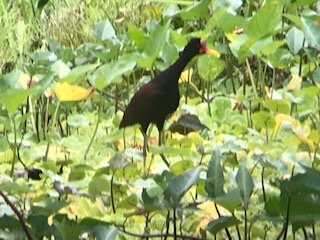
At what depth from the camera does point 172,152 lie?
109 cm

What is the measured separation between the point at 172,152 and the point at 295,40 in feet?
1.60

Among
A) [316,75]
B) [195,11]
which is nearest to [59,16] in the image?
[195,11]

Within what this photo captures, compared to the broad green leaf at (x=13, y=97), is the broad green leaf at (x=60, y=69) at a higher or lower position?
lower

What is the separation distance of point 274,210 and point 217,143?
51cm

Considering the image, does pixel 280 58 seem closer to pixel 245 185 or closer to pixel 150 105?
pixel 150 105

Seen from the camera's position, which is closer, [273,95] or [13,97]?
[13,97]

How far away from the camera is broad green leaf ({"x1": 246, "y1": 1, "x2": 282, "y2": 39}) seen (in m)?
1.24

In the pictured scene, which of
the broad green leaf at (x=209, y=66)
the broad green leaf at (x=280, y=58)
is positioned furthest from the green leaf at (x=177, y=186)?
the broad green leaf at (x=209, y=66)

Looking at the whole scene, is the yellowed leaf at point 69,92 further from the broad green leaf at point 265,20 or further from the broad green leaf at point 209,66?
the broad green leaf at point 209,66

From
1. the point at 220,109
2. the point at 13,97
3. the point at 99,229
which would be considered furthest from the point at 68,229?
the point at 220,109

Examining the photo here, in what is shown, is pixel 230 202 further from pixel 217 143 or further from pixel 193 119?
pixel 193 119

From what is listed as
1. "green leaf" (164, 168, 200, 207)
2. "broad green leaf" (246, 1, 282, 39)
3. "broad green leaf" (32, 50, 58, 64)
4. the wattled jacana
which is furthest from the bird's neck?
"green leaf" (164, 168, 200, 207)

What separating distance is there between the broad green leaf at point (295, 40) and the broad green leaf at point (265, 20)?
0.20 m

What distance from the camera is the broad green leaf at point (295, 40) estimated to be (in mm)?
1493
